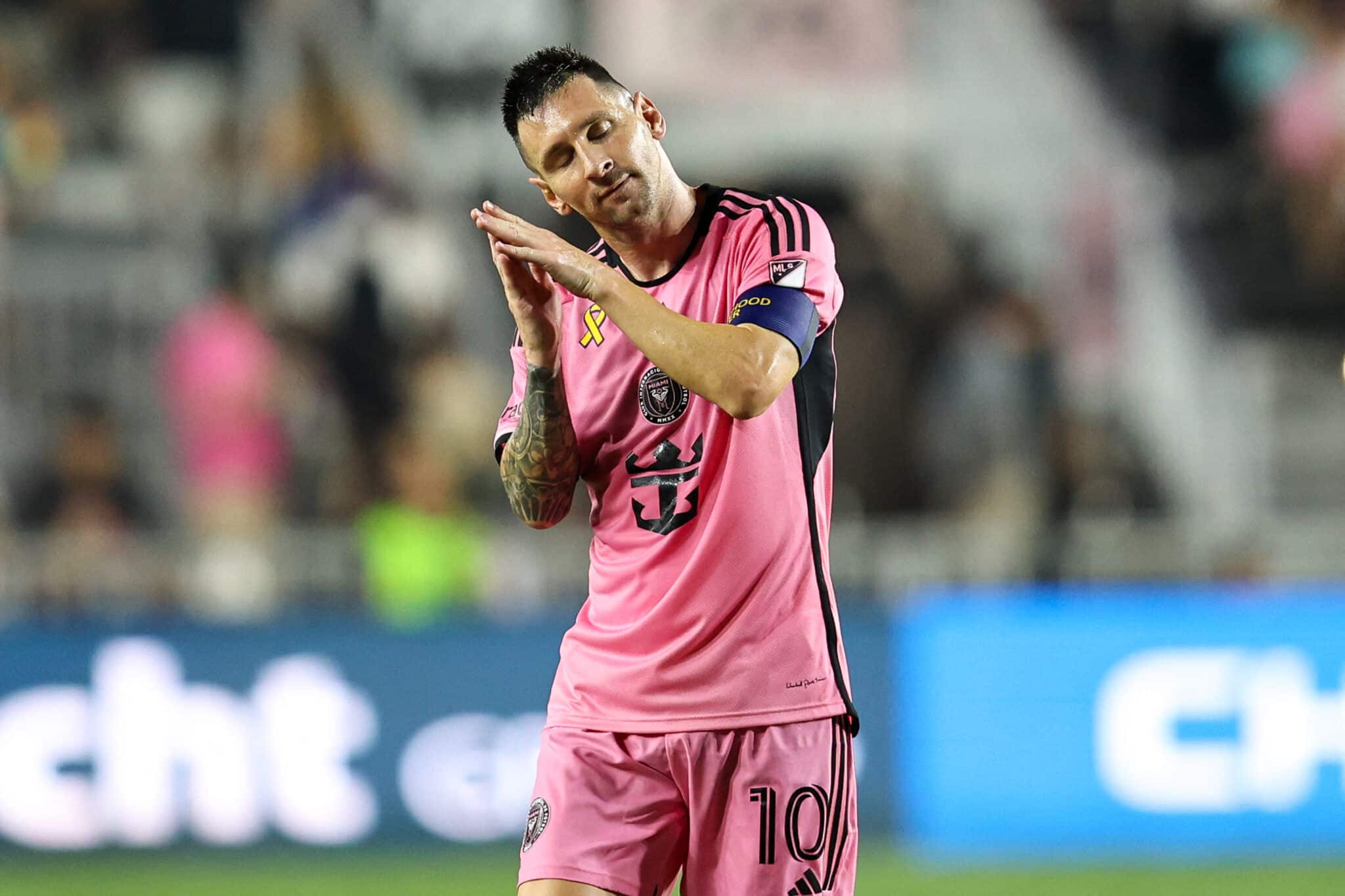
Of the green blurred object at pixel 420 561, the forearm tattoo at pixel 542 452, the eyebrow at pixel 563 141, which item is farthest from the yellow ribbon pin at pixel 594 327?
the green blurred object at pixel 420 561

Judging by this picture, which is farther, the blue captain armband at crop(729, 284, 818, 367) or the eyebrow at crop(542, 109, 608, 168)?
the eyebrow at crop(542, 109, 608, 168)

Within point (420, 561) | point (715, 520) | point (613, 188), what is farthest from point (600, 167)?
point (420, 561)

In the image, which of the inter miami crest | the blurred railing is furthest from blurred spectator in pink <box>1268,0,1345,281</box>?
the inter miami crest

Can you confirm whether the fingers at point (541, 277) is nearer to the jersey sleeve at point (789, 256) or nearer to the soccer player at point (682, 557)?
the soccer player at point (682, 557)

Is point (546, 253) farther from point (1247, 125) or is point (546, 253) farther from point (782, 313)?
point (1247, 125)

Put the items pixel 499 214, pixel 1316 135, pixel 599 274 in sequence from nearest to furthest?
pixel 599 274 < pixel 499 214 < pixel 1316 135

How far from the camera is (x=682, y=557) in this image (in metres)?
4.04

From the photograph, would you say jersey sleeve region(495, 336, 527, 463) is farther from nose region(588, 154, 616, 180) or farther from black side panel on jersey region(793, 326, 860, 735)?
black side panel on jersey region(793, 326, 860, 735)

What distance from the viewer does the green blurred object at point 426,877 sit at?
8484 mm

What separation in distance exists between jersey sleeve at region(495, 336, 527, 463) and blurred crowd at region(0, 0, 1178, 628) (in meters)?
5.10

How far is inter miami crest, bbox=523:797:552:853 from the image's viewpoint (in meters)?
4.09

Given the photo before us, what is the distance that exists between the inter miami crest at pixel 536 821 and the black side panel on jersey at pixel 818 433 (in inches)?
26.3

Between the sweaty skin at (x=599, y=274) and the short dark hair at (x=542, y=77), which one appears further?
the short dark hair at (x=542, y=77)

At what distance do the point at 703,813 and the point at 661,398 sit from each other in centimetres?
87
